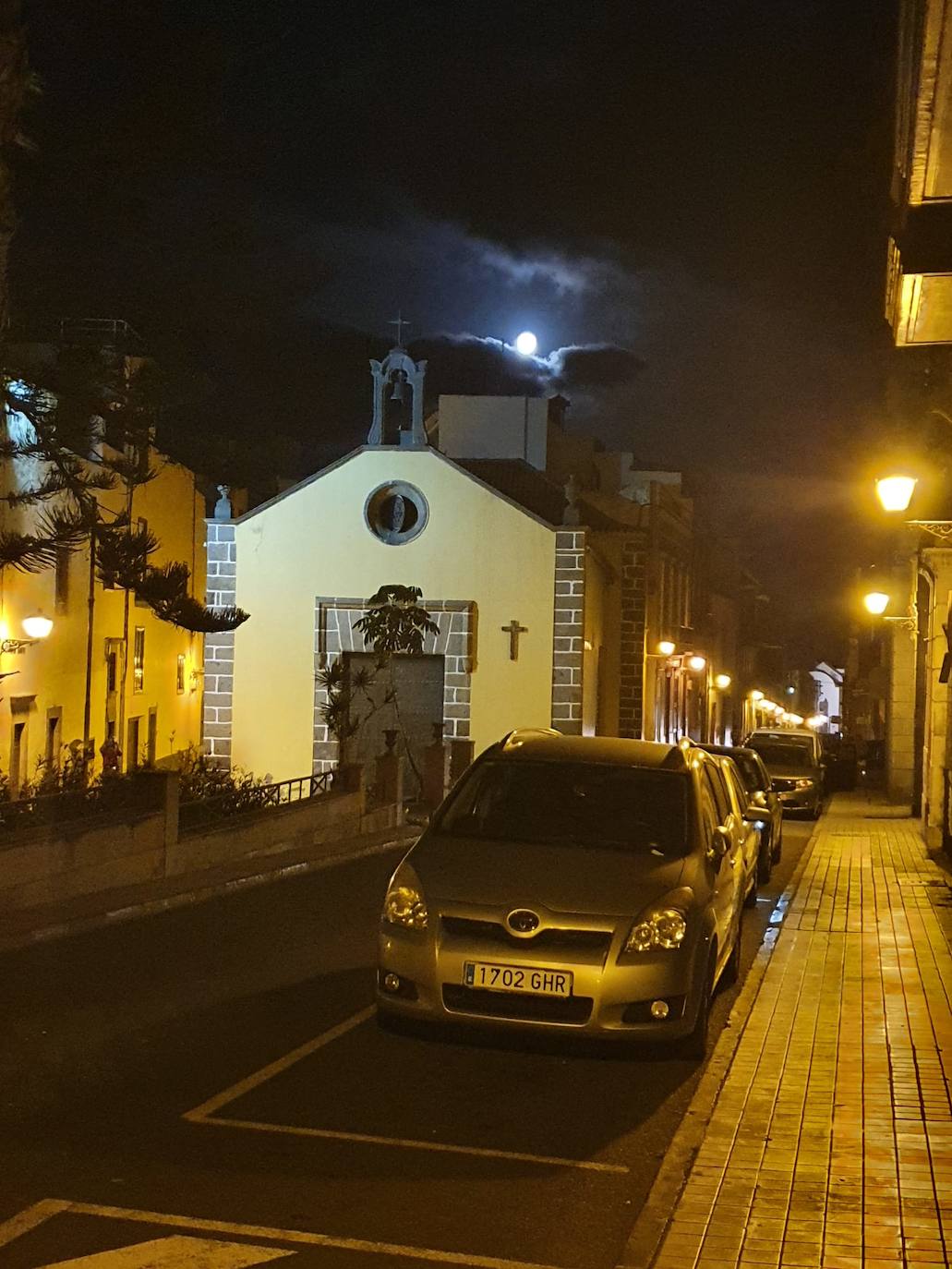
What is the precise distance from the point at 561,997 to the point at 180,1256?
2.84 metres

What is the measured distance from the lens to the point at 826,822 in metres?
28.4

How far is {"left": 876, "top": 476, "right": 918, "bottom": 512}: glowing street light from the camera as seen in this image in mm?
15516

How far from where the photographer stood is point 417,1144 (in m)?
6.51

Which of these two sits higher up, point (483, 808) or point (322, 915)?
point (483, 808)

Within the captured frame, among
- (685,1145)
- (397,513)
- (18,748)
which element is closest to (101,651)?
(18,748)

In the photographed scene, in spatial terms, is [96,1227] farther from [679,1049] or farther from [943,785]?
[943,785]

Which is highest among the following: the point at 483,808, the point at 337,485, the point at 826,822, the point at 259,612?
the point at 337,485

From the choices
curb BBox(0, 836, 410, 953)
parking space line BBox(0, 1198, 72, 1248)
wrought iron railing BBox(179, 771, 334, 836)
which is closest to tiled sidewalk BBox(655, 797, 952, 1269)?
parking space line BBox(0, 1198, 72, 1248)

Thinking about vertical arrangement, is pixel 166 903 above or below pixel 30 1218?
below

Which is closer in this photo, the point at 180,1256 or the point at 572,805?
the point at 180,1256

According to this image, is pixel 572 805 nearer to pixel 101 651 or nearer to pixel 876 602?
pixel 876 602

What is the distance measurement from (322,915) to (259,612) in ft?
61.7

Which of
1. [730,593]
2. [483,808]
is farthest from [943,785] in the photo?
[730,593]

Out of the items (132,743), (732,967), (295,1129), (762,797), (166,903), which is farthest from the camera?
(132,743)
